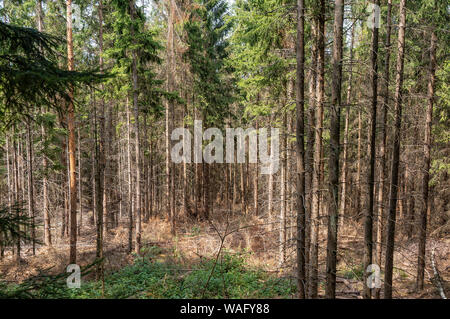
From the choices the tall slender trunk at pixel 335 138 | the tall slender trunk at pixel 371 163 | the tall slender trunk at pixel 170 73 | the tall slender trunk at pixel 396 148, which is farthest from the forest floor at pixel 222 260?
the tall slender trunk at pixel 335 138

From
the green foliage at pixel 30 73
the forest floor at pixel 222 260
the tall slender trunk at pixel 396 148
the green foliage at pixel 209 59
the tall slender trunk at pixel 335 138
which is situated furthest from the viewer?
the green foliage at pixel 209 59

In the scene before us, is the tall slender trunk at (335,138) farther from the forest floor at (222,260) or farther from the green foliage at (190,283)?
the green foliage at (190,283)

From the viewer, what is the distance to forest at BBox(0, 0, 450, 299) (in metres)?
5.19

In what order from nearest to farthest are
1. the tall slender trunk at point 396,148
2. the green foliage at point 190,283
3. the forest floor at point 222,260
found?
the tall slender trunk at point 396,148 < the green foliage at point 190,283 < the forest floor at point 222,260

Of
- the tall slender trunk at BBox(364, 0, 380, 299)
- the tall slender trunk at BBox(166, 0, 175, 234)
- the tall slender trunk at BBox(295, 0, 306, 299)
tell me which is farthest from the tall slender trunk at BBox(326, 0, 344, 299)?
the tall slender trunk at BBox(166, 0, 175, 234)

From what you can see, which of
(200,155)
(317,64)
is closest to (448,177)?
(317,64)

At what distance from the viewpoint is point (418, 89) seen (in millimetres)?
13484

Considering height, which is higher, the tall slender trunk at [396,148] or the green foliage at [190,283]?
the tall slender trunk at [396,148]

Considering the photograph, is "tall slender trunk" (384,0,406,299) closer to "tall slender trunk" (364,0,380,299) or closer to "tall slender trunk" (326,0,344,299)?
"tall slender trunk" (364,0,380,299)

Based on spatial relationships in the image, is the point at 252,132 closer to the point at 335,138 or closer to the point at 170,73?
the point at 335,138

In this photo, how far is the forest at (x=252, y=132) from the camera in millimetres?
5188

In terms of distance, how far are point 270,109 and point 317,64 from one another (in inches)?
145

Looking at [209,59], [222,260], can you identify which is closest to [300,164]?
[222,260]

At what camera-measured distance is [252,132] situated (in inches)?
446
